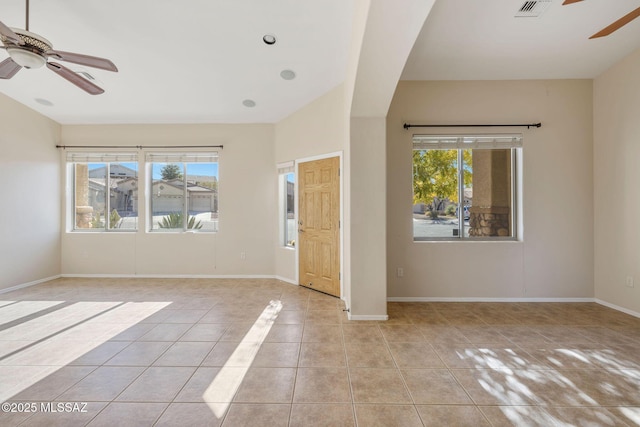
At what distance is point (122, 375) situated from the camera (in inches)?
88.6

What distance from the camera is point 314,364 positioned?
2.40 m

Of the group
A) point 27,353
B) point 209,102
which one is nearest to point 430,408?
point 27,353

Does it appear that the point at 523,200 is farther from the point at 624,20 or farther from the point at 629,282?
the point at 624,20

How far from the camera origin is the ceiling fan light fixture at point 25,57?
230 cm

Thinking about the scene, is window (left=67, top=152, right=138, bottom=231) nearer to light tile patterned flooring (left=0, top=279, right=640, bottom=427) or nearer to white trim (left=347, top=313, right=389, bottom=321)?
light tile patterned flooring (left=0, top=279, right=640, bottom=427)

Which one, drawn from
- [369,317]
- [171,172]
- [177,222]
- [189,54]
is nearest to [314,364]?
[369,317]

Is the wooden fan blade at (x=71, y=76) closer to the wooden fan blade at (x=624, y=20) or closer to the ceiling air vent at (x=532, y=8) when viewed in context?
the ceiling air vent at (x=532, y=8)

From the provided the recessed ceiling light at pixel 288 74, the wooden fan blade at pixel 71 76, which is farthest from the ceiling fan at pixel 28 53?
the recessed ceiling light at pixel 288 74

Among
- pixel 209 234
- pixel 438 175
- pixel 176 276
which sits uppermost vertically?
pixel 438 175

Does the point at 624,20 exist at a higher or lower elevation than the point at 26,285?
higher

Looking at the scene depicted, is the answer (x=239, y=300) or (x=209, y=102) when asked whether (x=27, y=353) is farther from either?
(x=209, y=102)

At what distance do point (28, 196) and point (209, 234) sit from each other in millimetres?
2903

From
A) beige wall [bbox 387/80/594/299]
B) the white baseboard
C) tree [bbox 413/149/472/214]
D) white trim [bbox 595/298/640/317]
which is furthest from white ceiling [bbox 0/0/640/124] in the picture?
white trim [bbox 595/298/640/317]

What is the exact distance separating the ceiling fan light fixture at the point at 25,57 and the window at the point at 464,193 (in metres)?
4.15
